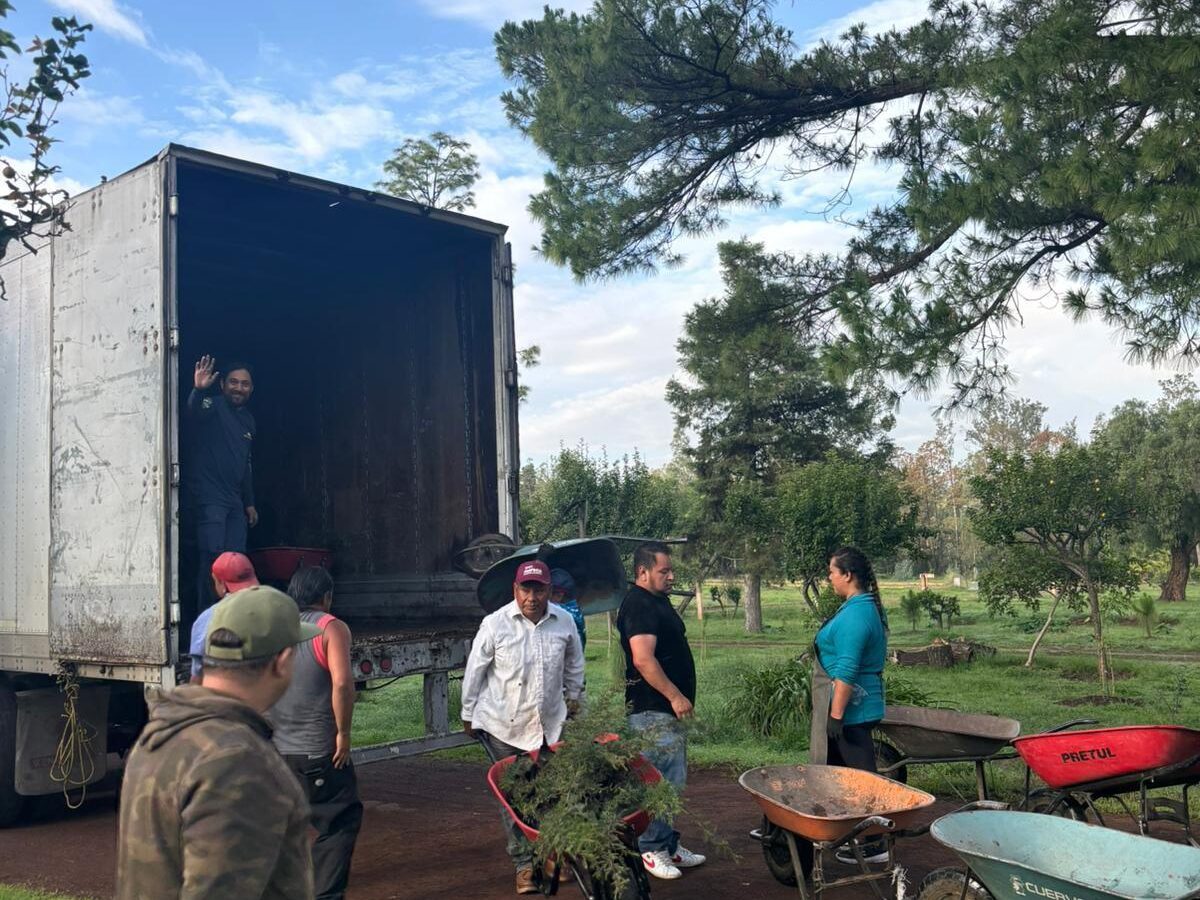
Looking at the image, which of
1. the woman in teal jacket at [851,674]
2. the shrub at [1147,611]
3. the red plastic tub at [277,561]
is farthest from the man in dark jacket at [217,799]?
the shrub at [1147,611]

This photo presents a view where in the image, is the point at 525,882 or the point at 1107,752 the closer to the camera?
the point at 1107,752

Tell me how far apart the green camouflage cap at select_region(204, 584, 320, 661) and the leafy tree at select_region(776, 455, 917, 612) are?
17.6 m

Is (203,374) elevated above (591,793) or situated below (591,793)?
above

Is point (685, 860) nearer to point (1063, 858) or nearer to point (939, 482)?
point (1063, 858)

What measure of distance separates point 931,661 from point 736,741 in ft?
28.1

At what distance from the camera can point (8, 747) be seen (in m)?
7.59

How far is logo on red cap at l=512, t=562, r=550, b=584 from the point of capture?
215 inches

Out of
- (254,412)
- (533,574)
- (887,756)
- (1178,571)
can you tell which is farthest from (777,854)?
(1178,571)

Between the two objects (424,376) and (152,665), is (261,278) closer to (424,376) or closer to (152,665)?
(424,376)

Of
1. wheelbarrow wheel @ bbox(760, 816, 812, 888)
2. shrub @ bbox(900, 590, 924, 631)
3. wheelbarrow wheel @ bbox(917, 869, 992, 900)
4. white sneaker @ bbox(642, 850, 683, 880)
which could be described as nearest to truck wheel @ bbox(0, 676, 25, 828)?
white sneaker @ bbox(642, 850, 683, 880)

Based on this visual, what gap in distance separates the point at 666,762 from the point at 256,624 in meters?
3.79

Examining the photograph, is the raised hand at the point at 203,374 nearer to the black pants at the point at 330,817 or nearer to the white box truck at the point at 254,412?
the white box truck at the point at 254,412

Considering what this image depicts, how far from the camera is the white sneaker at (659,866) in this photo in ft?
19.5

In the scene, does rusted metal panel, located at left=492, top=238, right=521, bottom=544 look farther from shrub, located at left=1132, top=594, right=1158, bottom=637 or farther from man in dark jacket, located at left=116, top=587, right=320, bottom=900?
shrub, located at left=1132, top=594, right=1158, bottom=637
